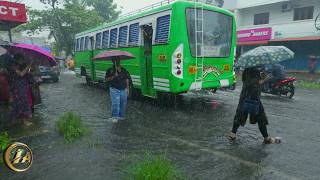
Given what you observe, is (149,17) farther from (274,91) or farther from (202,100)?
(274,91)

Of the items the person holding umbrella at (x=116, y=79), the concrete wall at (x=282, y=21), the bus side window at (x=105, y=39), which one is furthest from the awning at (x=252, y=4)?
the person holding umbrella at (x=116, y=79)

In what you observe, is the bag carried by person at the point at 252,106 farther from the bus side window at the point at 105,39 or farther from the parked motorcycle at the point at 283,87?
the bus side window at the point at 105,39

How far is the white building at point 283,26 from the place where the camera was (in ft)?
78.4

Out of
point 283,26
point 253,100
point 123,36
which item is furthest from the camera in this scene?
point 283,26

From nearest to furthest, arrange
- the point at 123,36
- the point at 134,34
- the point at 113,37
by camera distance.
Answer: the point at 134,34
the point at 123,36
the point at 113,37

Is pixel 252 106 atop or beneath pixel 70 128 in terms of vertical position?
atop

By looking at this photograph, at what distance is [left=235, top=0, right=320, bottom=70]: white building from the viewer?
941 inches

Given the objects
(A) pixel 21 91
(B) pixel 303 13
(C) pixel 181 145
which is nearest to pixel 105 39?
(A) pixel 21 91

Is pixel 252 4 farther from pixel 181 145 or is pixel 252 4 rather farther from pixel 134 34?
pixel 181 145

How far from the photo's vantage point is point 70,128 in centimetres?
655

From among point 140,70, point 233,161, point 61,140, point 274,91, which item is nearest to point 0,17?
point 140,70

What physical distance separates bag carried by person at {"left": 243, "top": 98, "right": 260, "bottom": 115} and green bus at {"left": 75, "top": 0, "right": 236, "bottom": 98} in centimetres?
319

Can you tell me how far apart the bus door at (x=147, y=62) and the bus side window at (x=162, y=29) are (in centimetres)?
82

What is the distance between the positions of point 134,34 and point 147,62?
1.28m
